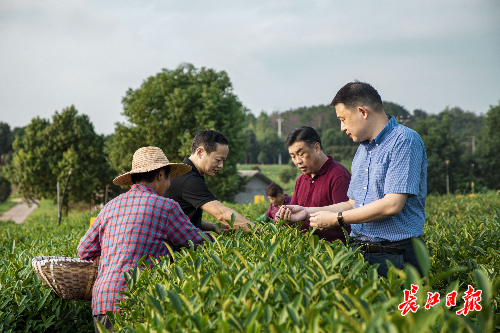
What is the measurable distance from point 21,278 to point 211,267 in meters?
1.98

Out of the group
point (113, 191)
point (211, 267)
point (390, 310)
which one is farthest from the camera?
point (113, 191)

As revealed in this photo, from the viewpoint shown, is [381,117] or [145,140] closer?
[381,117]

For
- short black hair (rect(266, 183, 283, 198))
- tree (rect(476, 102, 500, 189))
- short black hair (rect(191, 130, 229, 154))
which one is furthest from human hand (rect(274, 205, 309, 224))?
tree (rect(476, 102, 500, 189))

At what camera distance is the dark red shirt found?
345cm

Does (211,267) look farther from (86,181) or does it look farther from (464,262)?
(86,181)

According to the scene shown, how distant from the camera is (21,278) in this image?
3.02 meters

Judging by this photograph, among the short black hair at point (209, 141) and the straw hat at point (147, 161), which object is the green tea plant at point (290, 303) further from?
the short black hair at point (209, 141)

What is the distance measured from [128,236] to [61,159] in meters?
30.5

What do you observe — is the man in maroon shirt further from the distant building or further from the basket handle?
the distant building

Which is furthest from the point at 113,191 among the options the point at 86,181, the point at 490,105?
the point at 490,105

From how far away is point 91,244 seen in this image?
2.72m

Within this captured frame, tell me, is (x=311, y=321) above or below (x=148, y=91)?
below

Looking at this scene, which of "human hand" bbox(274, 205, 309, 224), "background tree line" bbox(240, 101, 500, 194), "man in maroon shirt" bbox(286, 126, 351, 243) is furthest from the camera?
"background tree line" bbox(240, 101, 500, 194)

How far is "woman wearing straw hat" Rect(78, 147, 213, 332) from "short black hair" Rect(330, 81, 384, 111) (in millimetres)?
1300
